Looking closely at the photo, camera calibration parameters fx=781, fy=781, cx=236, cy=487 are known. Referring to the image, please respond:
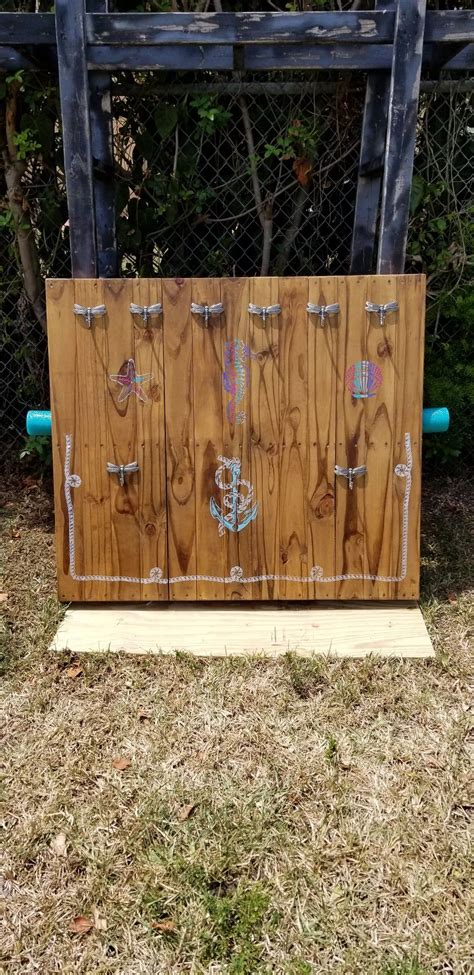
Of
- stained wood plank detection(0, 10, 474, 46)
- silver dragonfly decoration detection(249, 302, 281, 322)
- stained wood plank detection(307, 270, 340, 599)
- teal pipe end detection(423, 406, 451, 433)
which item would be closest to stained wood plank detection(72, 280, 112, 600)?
silver dragonfly decoration detection(249, 302, 281, 322)

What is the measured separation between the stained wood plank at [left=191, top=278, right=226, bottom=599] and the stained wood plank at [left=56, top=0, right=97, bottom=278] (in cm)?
49

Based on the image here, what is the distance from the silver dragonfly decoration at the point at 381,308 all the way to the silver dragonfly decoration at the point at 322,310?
12cm

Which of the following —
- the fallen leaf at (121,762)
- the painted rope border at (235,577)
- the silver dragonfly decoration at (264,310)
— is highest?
the silver dragonfly decoration at (264,310)

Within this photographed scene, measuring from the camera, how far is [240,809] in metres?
2.27

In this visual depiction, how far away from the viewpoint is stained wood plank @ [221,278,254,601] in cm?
313

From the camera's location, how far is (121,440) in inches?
127

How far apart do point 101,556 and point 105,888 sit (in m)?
1.47

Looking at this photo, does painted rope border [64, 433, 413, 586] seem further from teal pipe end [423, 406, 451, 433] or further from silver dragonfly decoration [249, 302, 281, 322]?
silver dragonfly decoration [249, 302, 281, 322]

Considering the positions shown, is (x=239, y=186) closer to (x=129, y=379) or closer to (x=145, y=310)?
(x=145, y=310)

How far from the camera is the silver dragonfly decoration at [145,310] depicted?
3115mm

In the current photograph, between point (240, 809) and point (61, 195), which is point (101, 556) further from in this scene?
point (61, 195)

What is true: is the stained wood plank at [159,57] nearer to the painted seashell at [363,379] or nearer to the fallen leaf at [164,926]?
the painted seashell at [363,379]

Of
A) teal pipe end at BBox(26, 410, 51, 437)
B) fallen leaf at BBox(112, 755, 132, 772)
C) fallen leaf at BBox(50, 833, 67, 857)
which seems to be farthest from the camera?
teal pipe end at BBox(26, 410, 51, 437)

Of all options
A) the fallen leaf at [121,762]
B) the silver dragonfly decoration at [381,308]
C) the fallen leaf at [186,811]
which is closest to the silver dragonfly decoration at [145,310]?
the silver dragonfly decoration at [381,308]
